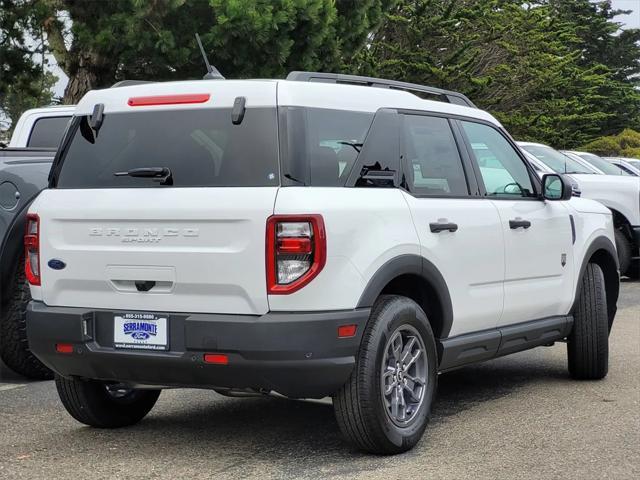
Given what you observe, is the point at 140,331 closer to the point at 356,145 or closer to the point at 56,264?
the point at 56,264

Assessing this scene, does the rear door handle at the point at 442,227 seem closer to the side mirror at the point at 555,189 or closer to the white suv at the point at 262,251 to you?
the white suv at the point at 262,251

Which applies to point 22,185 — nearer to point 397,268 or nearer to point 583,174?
point 397,268

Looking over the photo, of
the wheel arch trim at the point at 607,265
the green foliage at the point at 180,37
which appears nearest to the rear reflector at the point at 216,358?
the wheel arch trim at the point at 607,265

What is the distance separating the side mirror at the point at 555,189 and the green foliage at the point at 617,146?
4653 cm

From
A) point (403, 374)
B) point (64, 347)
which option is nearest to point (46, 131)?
point (64, 347)

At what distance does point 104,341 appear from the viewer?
5.36 metres

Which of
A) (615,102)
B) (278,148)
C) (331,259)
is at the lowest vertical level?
(615,102)

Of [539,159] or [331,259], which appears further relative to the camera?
[539,159]

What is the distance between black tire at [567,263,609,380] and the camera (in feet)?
24.6

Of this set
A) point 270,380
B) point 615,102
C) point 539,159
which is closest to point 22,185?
point 270,380

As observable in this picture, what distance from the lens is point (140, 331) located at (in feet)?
17.3

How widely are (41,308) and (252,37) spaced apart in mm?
12077

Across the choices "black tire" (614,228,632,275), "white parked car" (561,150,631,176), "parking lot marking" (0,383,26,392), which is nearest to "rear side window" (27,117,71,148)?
"parking lot marking" (0,383,26,392)

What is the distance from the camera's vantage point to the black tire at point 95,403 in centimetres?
603
